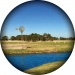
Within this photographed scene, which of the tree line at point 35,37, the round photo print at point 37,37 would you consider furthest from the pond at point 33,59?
the tree line at point 35,37

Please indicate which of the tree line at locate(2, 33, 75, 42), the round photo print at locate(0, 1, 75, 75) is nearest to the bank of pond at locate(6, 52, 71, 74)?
the round photo print at locate(0, 1, 75, 75)

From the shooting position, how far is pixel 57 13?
9000 mm

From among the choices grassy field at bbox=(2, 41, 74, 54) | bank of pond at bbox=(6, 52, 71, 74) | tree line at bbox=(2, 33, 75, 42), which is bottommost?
bank of pond at bbox=(6, 52, 71, 74)

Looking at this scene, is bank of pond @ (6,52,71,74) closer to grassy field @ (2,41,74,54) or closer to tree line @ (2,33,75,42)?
grassy field @ (2,41,74,54)

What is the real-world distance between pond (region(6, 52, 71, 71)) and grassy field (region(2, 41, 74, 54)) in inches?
5.2

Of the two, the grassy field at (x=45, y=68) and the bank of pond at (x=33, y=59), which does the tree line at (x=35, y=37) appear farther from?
the grassy field at (x=45, y=68)

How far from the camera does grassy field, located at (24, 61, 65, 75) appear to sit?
8.98m

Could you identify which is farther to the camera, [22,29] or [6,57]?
[6,57]

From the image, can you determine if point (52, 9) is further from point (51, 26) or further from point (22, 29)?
point (22, 29)

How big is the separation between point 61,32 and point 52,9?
2.63 ft

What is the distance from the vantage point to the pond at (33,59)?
8.91 metres

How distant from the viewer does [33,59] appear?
8914 mm

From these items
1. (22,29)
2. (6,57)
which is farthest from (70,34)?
(6,57)

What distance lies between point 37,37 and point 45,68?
1062 millimetres
